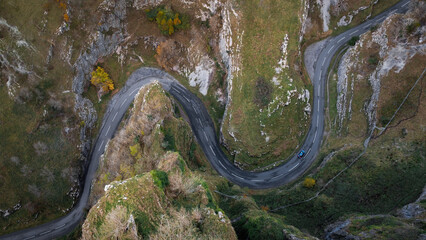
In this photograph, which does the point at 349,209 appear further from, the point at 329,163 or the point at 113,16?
the point at 113,16

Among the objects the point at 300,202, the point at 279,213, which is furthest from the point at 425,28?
the point at 279,213

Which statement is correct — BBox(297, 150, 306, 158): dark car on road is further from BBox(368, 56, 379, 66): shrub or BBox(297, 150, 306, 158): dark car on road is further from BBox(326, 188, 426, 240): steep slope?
BBox(368, 56, 379, 66): shrub

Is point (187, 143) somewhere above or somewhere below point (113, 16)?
below

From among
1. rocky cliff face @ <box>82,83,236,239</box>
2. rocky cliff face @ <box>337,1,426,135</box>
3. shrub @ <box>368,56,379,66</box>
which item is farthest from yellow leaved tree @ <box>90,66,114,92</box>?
shrub @ <box>368,56,379,66</box>

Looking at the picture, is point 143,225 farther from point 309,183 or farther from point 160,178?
point 309,183

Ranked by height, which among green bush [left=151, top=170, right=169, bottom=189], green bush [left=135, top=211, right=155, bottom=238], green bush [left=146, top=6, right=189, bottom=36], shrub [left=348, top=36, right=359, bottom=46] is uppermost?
green bush [left=146, top=6, right=189, bottom=36]

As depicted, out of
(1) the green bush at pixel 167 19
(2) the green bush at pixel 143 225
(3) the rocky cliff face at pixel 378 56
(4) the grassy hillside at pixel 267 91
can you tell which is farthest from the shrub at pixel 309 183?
(1) the green bush at pixel 167 19

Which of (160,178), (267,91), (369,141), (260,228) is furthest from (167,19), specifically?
(369,141)

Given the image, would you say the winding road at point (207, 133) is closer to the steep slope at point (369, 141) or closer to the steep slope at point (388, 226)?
the steep slope at point (369, 141)
